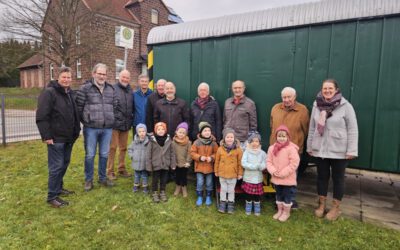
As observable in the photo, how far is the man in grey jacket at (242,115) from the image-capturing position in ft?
13.8

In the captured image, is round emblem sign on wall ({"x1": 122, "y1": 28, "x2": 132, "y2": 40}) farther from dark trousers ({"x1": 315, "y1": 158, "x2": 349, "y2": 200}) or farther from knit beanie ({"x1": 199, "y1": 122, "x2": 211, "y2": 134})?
dark trousers ({"x1": 315, "y1": 158, "x2": 349, "y2": 200})

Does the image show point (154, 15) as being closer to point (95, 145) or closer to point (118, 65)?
point (118, 65)

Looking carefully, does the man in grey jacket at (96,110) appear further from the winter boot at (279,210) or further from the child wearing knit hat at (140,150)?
the winter boot at (279,210)

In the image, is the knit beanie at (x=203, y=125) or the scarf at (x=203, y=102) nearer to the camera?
the knit beanie at (x=203, y=125)

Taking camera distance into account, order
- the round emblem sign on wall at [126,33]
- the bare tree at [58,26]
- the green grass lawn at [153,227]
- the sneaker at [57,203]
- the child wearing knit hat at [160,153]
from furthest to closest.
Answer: the bare tree at [58,26] → the round emblem sign on wall at [126,33] → the child wearing knit hat at [160,153] → the sneaker at [57,203] → the green grass lawn at [153,227]

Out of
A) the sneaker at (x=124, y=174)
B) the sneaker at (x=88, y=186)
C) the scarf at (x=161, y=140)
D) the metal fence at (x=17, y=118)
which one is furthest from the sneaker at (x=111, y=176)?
the metal fence at (x=17, y=118)

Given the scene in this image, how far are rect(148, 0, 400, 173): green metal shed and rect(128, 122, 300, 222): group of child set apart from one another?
808mm

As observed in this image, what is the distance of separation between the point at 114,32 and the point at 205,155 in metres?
20.4

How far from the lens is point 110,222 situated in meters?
3.59

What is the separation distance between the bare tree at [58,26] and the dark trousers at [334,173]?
1892cm

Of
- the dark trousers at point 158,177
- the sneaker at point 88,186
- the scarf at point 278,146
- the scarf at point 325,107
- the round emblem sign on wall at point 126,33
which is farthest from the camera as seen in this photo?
the round emblem sign on wall at point 126,33

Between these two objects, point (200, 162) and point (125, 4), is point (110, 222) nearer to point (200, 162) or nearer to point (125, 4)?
point (200, 162)

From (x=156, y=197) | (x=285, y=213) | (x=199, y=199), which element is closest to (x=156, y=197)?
(x=156, y=197)

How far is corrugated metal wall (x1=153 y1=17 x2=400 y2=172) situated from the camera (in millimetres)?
3535
